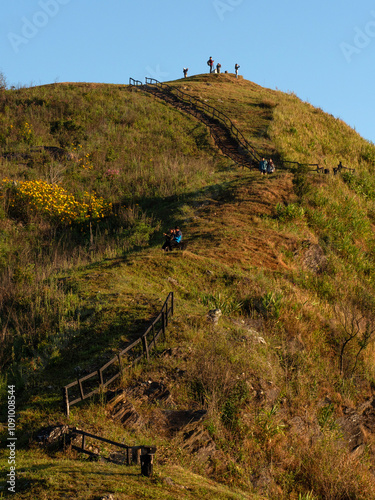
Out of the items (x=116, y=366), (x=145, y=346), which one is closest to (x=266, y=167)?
(x=145, y=346)

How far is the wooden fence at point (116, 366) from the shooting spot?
7.96m

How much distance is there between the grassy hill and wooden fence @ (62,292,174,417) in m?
0.24

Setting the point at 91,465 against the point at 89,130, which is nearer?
the point at 91,465

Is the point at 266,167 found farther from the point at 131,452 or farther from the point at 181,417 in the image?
the point at 131,452

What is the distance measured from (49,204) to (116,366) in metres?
14.8

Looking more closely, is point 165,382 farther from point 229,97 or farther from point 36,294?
point 229,97

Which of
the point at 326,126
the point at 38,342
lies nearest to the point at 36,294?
the point at 38,342

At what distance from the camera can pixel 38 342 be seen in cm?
1020

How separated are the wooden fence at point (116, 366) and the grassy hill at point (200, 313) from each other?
9.4 inches

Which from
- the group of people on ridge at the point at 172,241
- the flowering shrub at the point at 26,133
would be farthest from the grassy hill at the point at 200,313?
the group of people on ridge at the point at 172,241

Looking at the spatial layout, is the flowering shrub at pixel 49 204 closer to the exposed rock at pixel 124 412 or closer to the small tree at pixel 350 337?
the small tree at pixel 350 337

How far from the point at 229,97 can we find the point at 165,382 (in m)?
40.1

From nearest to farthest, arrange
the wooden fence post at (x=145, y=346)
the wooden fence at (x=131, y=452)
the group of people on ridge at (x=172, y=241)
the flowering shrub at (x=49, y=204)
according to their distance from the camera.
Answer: the wooden fence at (x=131, y=452), the wooden fence post at (x=145, y=346), the group of people on ridge at (x=172, y=241), the flowering shrub at (x=49, y=204)

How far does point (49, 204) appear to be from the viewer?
22.2 meters
